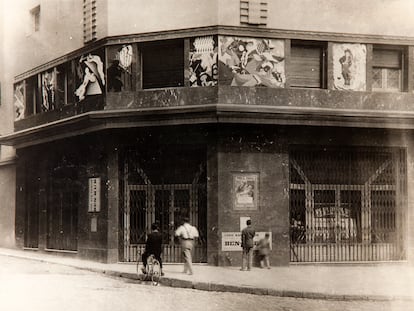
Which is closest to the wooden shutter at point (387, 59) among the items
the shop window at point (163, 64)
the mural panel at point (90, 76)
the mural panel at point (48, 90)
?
the shop window at point (163, 64)

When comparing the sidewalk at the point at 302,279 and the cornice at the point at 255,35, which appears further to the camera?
the cornice at the point at 255,35

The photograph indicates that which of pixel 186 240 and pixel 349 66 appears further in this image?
pixel 349 66

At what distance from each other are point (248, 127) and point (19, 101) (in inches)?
455

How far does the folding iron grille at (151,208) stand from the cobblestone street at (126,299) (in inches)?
166

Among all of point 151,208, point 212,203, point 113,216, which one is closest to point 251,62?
point 212,203

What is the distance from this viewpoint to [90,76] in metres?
21.9

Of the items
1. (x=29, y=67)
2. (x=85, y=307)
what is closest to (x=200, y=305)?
(x=85, y=307)

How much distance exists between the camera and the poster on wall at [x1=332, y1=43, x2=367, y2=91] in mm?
20375

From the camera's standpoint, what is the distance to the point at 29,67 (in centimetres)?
2647

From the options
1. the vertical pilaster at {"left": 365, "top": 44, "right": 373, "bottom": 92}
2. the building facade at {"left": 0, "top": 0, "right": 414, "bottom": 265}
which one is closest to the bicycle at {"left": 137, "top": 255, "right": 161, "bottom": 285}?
the building facade at {"left": 0, "top": 0, "right": 414, "bottom": 265}

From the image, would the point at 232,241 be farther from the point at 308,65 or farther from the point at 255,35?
the point at 255,35

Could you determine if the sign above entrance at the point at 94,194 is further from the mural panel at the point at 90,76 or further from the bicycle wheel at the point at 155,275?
the bicycle wheel at the point at 155,275

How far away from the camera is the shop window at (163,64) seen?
20438 mm

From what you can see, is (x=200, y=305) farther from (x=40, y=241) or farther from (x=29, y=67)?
(x=29, y=67)
